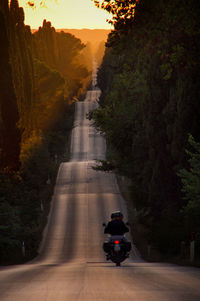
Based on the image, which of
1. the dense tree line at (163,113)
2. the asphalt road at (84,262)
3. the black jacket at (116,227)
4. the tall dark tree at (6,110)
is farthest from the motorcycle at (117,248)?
the tall dark tree at (6,110)

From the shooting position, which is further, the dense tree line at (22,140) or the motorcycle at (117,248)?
the dense tree line at (22,140)

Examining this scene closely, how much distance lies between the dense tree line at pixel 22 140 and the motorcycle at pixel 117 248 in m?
11.6

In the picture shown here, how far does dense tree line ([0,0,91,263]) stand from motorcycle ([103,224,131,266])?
11578mm

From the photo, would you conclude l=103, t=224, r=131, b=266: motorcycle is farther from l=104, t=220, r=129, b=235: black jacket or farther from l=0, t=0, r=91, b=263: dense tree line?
l=0, t=0, r=91, b=263: dense tree line

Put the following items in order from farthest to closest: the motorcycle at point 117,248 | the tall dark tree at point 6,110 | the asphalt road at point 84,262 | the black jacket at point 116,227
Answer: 1. the tall dark tree at point 6,110
2. the black jacket at point 116,227
3. the motorcycle at point 117,248
4. the asphalt road at point 84,262

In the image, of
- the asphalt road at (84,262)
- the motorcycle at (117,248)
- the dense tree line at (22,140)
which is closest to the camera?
the asphalt road at (84,262)

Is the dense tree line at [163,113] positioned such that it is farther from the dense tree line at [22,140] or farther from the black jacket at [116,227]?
the dense tree line at [22,140]

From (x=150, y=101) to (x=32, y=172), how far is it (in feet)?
81.2

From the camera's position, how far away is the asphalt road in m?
8.18

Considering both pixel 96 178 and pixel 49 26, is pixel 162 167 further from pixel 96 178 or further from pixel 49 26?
pixel 49 26

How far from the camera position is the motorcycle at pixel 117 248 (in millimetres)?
17984

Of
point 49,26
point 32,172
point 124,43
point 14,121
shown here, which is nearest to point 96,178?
point 32,172

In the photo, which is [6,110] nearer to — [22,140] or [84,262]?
[22,140]

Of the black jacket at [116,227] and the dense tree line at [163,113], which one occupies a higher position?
the dense tree line at [163,113]
